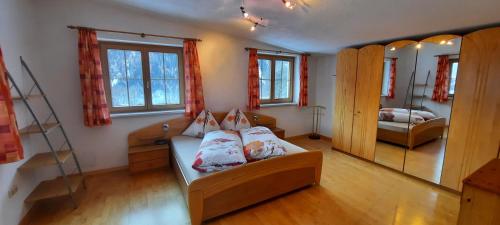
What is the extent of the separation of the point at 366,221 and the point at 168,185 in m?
2.34

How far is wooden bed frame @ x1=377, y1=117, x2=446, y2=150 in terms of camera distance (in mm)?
2785

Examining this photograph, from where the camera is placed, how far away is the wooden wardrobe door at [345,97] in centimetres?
370

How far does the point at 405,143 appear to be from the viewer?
315cm

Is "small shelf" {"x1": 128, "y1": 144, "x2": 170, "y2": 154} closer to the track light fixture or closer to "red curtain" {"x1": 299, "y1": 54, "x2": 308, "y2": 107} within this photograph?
the track light fixture

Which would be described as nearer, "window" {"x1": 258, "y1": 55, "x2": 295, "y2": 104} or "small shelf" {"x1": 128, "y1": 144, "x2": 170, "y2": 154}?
"small shelf" {"x1": 128, "y1": 144, "x2": 170, "y2": 154}

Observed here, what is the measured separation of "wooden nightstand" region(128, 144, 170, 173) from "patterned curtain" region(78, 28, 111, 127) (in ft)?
1.96

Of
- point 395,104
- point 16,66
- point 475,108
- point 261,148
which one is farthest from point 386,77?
point 16,66

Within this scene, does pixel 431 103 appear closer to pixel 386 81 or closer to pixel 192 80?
pixel 386 81

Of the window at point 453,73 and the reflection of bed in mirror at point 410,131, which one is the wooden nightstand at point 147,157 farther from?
the window at point 453,73

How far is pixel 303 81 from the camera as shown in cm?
459

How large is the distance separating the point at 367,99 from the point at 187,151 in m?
2.93

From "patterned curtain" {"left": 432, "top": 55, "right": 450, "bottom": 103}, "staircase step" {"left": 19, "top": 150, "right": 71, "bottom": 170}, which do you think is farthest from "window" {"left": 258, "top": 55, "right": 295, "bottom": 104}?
"staircase step" {"left": 19, "top": 150, "right": 71, "bottom": 170}

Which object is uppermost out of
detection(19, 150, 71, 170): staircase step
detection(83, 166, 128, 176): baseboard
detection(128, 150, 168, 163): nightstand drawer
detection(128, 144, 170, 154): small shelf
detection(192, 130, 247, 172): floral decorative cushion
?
detection(192, 130, 247, 172): floral decorative cushion

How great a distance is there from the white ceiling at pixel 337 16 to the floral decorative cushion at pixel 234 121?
1.42 meters
